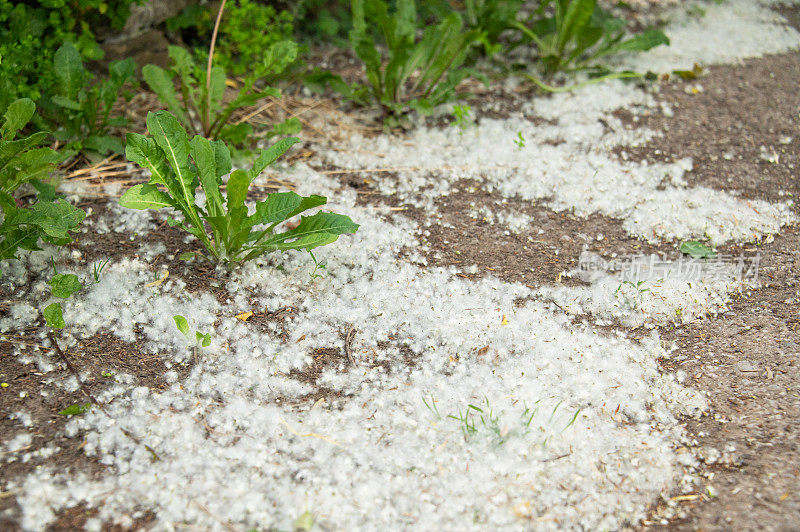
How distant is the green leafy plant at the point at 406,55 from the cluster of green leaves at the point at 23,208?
61.3 inches

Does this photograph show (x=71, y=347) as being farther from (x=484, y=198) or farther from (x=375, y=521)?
(x=484, y=198)

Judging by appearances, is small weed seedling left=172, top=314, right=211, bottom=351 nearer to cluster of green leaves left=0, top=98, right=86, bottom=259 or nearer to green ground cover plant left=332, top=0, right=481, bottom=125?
cluster of green leaves left=0, top=98, right=86, bottom=259

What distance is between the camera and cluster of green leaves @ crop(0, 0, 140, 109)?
2.37 m

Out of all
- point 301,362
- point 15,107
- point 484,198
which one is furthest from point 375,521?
point 15,107

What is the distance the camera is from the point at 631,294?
2.38 meters

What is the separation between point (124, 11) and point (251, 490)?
2444mm

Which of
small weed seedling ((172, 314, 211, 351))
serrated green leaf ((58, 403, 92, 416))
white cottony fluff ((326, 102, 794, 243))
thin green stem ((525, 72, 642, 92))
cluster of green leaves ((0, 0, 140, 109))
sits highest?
cluster of green leaves ((0, 0, 140, 109))

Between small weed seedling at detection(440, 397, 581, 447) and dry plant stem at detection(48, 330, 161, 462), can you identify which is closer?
dry plant stem at detection(48, 330, 161, 462)

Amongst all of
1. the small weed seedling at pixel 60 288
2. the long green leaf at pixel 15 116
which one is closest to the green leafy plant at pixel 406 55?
the long green leaf at pixel 15 116

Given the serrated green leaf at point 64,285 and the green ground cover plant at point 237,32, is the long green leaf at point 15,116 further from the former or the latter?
the green ground cover plant at point 237,32

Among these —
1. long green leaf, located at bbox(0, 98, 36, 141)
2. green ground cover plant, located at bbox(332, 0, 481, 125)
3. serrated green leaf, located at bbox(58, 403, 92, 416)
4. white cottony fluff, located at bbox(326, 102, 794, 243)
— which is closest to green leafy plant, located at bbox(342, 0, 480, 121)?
green ground cover plant, located at bbox(332, 0, 481, 125)

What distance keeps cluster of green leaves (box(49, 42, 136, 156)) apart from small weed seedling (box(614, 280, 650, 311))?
7.54 feet

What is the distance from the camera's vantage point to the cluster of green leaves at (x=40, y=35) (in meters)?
2.37

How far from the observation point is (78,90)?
8.39ft
